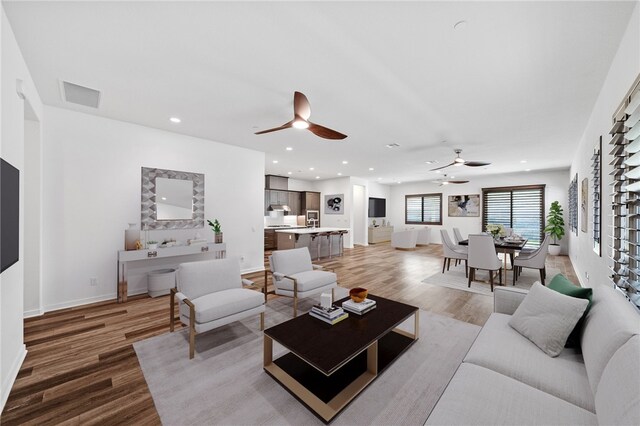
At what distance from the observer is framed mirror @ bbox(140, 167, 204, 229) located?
440 centimetres

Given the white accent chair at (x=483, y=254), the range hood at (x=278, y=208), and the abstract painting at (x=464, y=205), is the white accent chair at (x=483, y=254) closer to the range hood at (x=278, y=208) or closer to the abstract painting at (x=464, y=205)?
the abstract painting at (x=464, y=205)

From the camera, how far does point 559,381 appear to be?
146 cm

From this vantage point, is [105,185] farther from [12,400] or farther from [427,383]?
[427,383]

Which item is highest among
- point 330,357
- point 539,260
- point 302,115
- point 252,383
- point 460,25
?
point 460,25

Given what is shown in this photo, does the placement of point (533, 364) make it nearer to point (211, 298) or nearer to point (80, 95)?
point (211, 298)

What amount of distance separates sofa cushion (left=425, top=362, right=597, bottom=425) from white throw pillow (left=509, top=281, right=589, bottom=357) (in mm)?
523

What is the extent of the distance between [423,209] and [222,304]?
10.5 m

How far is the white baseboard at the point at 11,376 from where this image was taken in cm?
186

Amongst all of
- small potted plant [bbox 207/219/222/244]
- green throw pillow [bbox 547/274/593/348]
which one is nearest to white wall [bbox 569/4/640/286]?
green throw pillow [bbox 547/274/593/348]

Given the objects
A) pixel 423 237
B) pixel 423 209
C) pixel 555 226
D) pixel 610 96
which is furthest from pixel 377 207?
pixel 610 96

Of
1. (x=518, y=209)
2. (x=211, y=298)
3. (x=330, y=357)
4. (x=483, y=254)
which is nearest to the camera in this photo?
(x=330, y=357)

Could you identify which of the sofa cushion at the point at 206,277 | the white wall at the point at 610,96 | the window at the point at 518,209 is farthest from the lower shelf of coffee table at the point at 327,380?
the window at the point at 518,209

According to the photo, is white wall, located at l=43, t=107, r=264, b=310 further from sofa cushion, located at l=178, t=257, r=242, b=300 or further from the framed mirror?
sofa cushion, located at l=178, t=257, r=242, b=300

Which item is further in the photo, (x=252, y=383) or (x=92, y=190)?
(x=92, y=190)
